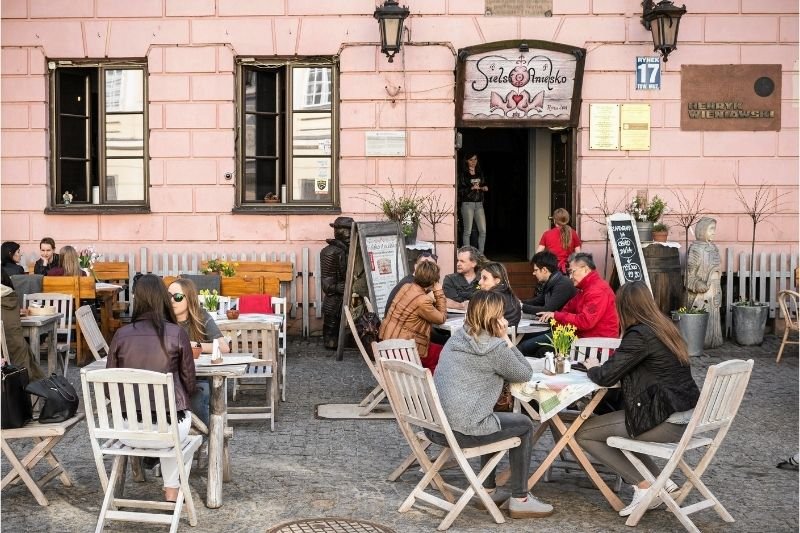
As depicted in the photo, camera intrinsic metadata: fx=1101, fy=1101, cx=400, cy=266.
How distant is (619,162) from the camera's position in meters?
13.5

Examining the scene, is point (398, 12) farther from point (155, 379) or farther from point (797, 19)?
point (155, 379)

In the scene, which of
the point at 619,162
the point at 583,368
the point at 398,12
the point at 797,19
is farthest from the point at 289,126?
the point at 583,368

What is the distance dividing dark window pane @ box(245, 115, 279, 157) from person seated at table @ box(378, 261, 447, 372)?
511 centimetres

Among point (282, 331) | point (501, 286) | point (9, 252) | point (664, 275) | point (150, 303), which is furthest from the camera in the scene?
point (664, 275)

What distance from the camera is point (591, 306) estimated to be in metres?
9.11

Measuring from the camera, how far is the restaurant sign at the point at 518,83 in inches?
524

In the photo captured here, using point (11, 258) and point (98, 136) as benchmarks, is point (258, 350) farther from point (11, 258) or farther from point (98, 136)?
point (98, 136)

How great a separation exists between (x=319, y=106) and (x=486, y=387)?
7.99 meters

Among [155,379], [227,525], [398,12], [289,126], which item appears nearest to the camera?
[155,379]

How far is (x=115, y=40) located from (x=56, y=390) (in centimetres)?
797

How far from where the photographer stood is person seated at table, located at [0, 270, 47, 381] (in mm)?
8531

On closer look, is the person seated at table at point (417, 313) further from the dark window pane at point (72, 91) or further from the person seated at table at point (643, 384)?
the dark window pane at point (72, 91)

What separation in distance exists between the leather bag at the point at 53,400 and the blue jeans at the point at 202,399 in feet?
2.39

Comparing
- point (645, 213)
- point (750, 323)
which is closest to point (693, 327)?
point (750, 323)
